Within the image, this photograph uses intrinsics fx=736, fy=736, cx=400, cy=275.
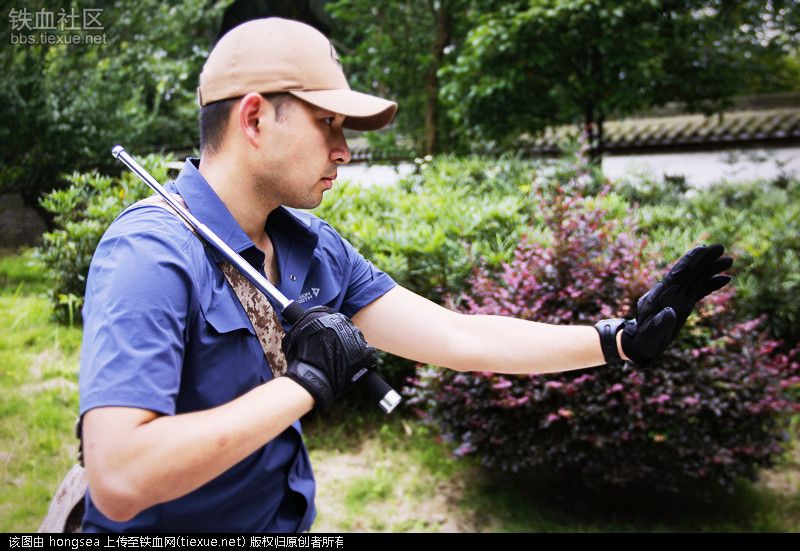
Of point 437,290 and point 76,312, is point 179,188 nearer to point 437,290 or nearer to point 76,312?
point 437,290

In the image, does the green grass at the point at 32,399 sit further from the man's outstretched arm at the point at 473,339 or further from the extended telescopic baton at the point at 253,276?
the extended telescopic baton at the point at 253,276

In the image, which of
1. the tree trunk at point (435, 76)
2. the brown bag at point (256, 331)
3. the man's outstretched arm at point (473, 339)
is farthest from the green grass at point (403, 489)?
the tree trunk at point (435, 76)

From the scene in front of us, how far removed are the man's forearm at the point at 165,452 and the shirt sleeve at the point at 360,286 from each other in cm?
72

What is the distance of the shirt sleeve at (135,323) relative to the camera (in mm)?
1282

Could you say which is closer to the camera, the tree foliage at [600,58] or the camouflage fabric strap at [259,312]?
the camouflage fabric strap at [259,312]

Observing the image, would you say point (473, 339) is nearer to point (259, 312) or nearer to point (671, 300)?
point (671, 300)

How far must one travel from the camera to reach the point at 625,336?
1909mm

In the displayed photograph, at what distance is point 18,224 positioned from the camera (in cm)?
658

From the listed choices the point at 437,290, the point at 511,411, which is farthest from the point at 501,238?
the point at 511,411

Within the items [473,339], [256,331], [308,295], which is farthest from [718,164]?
[256,331]

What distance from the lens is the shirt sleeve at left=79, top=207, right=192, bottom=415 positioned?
50.5 inches

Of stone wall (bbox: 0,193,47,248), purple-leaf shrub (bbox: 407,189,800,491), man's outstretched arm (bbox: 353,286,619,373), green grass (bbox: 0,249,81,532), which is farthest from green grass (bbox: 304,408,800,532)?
stone wall (bbox: 0,193,47,248)

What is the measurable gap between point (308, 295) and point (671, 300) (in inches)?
36.8

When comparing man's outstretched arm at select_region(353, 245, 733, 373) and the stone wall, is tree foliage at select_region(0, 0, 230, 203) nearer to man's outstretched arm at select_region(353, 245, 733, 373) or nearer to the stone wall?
the stone wall
